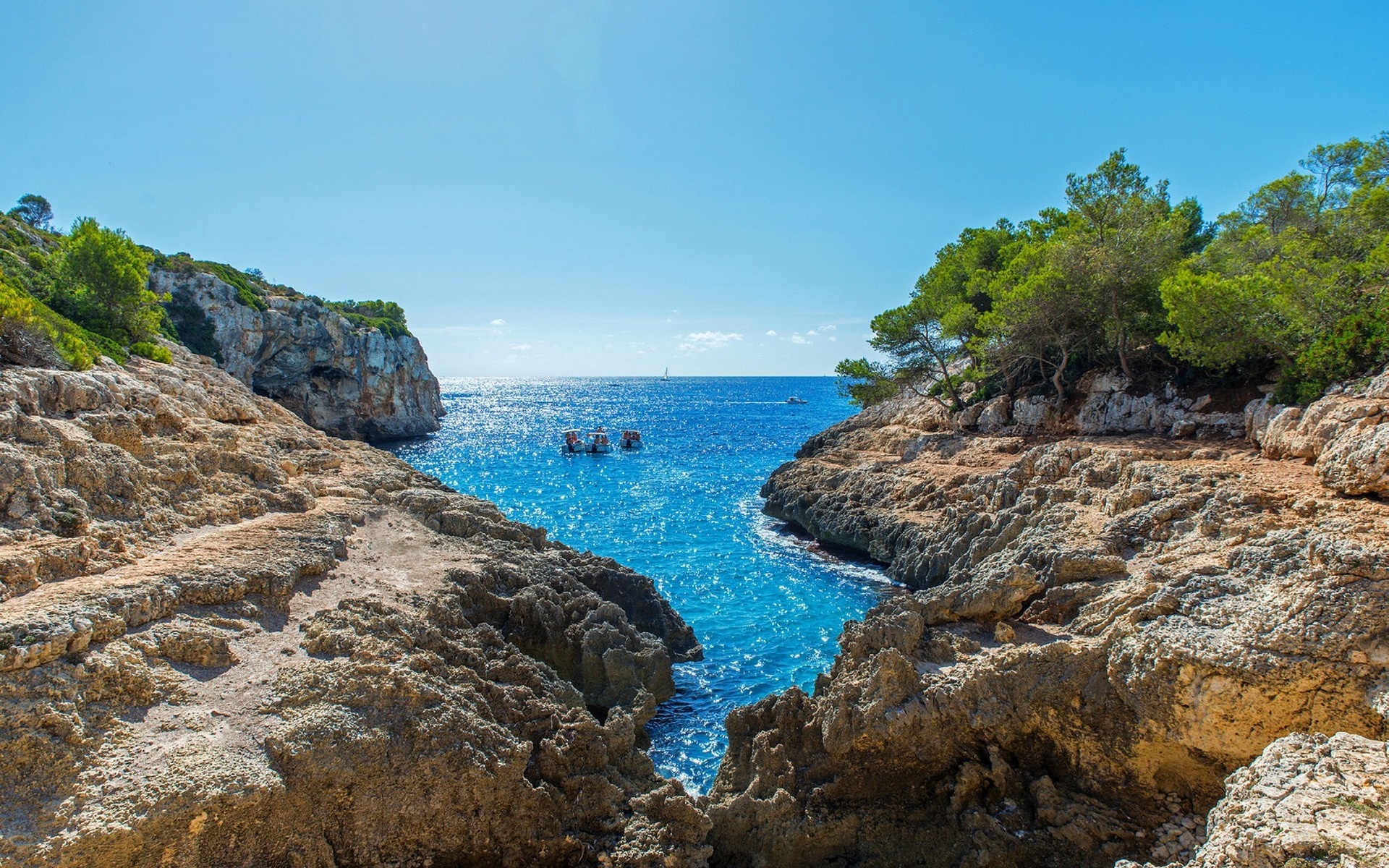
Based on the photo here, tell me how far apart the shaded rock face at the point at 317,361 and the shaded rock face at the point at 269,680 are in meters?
40.0

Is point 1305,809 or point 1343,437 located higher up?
point 1343,437

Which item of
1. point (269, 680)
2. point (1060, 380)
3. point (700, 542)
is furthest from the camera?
point (700, 542)

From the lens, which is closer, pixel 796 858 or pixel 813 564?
pixel 796 858

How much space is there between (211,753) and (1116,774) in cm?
1316

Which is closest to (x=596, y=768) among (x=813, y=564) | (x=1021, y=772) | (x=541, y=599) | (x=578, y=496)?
(x=541, y=599)

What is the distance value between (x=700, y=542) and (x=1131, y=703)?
22467mm

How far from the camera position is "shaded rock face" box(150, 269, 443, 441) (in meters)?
50.0

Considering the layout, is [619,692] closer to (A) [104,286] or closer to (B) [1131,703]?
(B) [1131,703]

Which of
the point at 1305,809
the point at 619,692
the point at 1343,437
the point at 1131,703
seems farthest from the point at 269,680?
the point at 1343,437

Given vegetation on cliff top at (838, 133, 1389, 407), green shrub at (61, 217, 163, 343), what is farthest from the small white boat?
green shrub at (61, 217, 163, 343)

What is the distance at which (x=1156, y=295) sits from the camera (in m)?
27.5

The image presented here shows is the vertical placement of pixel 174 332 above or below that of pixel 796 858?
above

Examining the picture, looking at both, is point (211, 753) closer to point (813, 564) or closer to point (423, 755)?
point (423, 755)

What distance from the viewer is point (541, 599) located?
51.4ft
